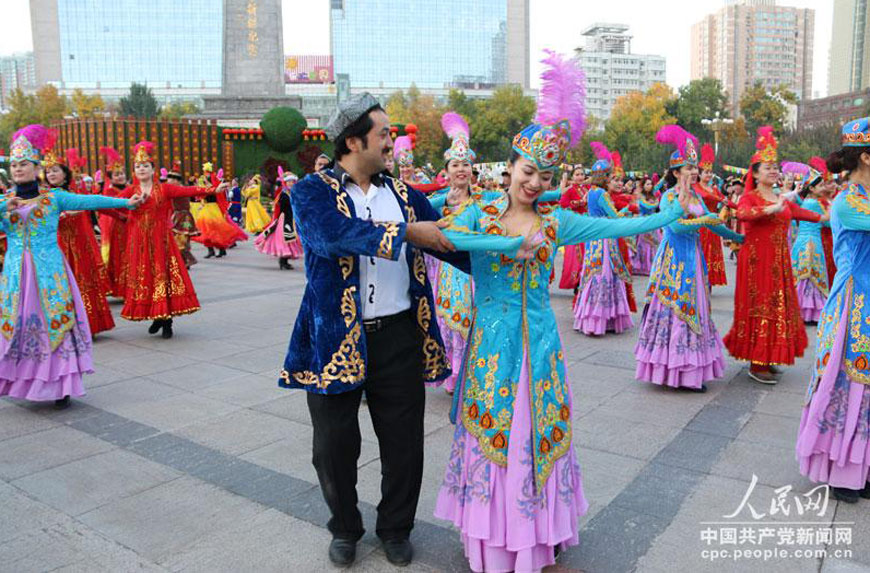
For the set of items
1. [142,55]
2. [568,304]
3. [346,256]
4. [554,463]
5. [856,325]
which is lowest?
[568,304]

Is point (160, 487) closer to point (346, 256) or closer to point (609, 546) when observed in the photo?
point (346, 256)

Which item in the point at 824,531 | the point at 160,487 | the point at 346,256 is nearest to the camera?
the point at 346,256

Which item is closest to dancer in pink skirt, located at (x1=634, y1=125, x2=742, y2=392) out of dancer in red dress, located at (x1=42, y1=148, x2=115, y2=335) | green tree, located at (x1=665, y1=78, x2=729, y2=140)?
dancer in red dress, located at (x1=42, y1=148, x2=115, y2=335)

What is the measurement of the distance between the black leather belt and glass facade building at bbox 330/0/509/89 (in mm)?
101270

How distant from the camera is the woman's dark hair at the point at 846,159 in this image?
3.52 meters

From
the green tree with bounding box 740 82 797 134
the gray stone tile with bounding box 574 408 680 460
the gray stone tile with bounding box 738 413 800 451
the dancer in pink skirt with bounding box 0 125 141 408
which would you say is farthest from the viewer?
the green tree with bounding box 740 82 797 134

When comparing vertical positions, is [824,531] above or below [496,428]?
below

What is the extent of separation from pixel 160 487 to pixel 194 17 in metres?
103

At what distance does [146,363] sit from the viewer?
6551 mm

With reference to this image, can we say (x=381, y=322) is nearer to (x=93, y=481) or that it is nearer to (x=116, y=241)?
(x=93, y=481)

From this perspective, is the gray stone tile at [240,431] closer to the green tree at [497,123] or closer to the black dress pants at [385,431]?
the black dress pants at [385,431]

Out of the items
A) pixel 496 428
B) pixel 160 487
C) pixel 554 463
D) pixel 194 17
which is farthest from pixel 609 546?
pixel 194 17

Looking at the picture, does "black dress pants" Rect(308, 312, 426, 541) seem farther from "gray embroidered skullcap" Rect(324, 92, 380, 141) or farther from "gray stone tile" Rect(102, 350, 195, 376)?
"gray stone tile" Rect(102, 350, 195, 376)

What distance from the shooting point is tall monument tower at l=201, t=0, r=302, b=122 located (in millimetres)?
30750
